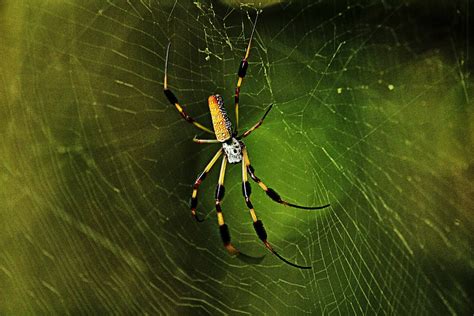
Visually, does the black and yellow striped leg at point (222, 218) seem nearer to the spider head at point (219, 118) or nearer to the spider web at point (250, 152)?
the spider web at point (250, 152)

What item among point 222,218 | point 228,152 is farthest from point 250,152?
point 222,218

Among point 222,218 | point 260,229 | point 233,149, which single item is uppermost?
point 233,149

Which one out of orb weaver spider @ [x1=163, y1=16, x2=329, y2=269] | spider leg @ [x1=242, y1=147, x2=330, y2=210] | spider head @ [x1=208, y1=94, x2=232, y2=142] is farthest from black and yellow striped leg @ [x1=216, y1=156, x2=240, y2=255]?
spider head @ [x1=208, y1=94, x2=232, y2=142]

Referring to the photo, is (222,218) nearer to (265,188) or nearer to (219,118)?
(265,188)

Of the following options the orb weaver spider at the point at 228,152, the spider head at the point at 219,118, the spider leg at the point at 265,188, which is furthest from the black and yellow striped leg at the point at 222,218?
the spider head at the point at 219,118

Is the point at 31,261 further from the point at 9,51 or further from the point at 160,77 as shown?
the point at 160,77
